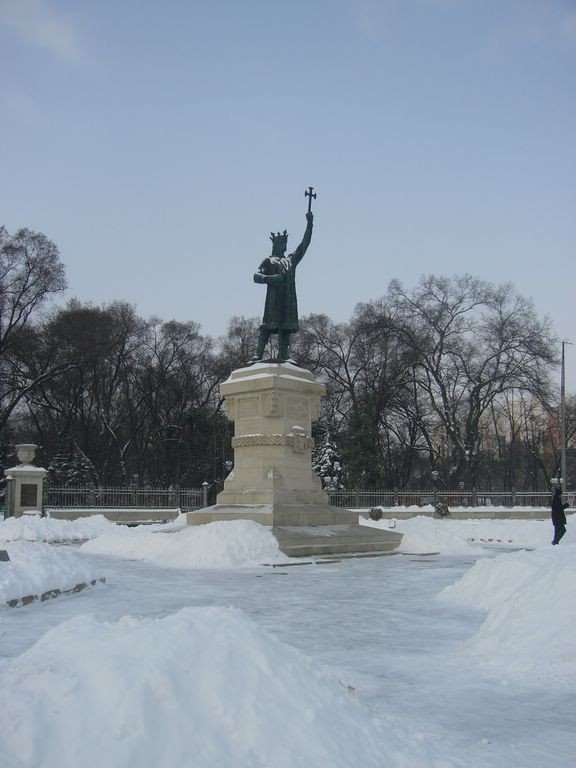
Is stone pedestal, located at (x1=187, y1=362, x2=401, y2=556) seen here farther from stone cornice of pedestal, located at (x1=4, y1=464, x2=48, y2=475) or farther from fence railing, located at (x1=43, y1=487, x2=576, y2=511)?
fence railing, located at (x1=43, y1=487, x2=576, y2=511)

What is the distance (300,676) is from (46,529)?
21.3 meters

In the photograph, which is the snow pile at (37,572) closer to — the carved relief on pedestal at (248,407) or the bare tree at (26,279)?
the carved relief on pedestal at (248,407)

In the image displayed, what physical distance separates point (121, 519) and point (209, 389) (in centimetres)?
2108

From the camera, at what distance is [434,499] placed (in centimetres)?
3844

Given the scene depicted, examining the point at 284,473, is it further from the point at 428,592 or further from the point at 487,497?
the point at 487,497

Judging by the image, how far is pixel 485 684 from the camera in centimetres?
639

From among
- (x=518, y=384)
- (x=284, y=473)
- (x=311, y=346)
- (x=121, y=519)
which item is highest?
(x=311, y=346)

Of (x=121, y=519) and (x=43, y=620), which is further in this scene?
(x=121, y=519)

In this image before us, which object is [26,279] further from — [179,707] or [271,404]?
[179,707]

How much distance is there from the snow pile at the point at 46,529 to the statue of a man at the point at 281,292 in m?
8.33

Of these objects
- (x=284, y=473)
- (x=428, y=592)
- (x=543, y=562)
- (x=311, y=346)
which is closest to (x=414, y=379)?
(x=311, y=346)

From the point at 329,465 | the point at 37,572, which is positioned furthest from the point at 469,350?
the point at 37,572

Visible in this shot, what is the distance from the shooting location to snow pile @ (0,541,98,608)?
1036 cm

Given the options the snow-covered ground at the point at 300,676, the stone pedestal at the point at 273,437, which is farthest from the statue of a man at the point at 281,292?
the snow-covered ground at the point at 300,676
